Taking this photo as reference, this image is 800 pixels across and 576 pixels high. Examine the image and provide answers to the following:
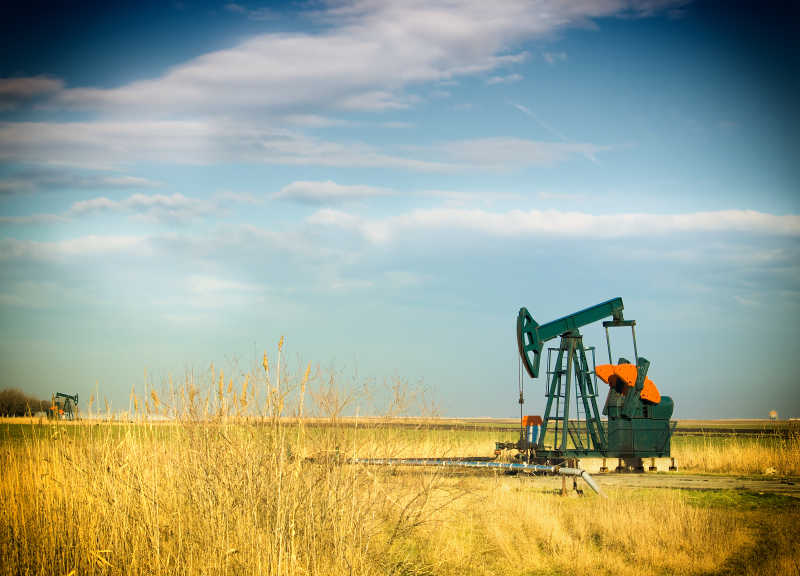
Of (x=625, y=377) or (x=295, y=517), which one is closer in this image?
(x=295, y=517)

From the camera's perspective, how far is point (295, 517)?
8.14 meters

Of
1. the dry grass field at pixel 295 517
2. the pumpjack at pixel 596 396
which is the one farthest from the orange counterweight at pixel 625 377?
the dry grass field at pixel 295 517

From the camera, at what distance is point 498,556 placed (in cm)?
1040

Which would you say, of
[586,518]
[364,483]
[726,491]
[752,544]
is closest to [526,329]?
[726,491]

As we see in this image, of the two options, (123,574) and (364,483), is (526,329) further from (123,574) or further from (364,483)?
(123,574)

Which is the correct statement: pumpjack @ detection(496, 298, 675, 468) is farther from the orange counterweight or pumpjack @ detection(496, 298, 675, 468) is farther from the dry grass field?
the dry grass field

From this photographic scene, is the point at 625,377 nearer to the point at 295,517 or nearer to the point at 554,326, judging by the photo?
the point at 554,326

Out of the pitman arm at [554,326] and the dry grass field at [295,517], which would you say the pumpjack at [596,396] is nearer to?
the pitman arm at [554,326]

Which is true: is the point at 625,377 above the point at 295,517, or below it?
above

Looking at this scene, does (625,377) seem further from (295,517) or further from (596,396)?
(295,517)

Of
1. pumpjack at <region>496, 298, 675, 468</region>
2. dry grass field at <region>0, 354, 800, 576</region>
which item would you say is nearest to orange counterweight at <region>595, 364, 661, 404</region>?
pumpjack at <region>496, 298, 675, 468</region>

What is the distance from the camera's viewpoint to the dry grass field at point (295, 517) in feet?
25.9

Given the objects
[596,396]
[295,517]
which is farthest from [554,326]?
[295,517]

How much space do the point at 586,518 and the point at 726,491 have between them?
5.74 meters
